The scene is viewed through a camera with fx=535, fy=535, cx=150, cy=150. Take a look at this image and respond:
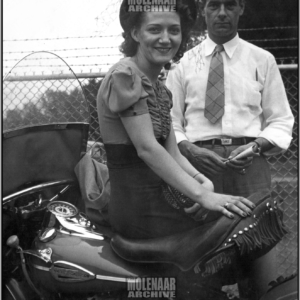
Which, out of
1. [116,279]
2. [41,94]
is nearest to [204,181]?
[116,279]

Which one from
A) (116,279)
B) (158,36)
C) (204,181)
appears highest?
(158,36)

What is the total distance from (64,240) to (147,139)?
23.9 inches

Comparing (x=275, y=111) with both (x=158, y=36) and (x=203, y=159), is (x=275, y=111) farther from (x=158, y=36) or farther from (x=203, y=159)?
(x=158, y=36)

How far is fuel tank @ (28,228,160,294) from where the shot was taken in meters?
2.31

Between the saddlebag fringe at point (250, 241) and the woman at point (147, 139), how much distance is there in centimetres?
8

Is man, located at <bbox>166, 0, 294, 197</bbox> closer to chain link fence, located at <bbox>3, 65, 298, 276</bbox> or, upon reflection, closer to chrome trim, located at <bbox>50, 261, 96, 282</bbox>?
chain link fence, located at <bbox>3, 65, 298, 276</bbox>

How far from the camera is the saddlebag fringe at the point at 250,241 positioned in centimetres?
224

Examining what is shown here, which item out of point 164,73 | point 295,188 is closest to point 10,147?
point 164,73

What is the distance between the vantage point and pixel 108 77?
2207mm

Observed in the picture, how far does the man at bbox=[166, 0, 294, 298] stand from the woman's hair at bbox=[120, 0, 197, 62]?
55mm

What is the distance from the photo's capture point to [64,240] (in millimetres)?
2361

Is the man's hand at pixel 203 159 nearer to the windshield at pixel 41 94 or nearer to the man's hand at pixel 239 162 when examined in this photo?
the man's hand at pixel 239 162

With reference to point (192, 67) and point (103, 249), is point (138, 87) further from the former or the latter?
point (103, 249)

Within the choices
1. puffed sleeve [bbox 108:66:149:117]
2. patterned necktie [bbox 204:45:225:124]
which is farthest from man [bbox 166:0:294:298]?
puffed sleeve [bbox 108:66:149:117]
